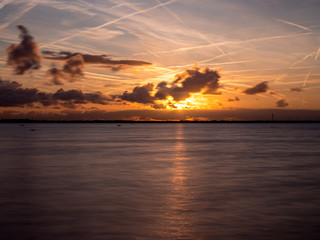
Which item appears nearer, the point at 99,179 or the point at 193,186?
the point at 193,186

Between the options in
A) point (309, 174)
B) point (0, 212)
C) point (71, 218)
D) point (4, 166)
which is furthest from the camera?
point (4, 166)

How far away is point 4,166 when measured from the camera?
35656mm

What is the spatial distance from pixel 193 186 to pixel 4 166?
2142 cm

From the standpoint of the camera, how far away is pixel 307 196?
20.5 m

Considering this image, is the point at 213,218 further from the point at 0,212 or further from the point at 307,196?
the point at 0,212

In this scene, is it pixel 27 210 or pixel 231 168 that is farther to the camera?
pixel 231 168

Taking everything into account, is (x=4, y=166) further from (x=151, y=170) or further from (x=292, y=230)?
(x=292, y=230)

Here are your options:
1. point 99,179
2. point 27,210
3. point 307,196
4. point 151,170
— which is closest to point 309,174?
point 307,196

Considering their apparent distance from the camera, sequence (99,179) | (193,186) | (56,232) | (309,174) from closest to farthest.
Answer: (56,232)
(193,186)
(99,179)
(309,174)

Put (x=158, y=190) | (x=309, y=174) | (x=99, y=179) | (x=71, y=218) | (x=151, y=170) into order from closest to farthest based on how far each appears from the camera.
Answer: (x=71, y=218) < (x=158, y=190) < (x=99, y=179) < (x=309, y=174) < (x=151, y=170)

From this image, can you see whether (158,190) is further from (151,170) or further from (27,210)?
(151,170)

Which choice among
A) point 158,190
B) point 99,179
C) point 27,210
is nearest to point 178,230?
point 27,210

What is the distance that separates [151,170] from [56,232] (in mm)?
20188

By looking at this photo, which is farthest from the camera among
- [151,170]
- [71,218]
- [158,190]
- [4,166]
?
[4,166]
